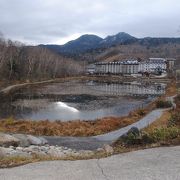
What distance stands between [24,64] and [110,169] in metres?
112

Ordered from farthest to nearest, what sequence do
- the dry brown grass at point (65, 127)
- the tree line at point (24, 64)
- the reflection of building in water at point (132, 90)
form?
the tree line at point (24, 64)
the reflection of building in water at point (132, 90)
the dry brown grass at point (65, 127)

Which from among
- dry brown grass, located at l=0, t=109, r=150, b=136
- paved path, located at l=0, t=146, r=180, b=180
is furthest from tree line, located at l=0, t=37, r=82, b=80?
paved path, located at l=0, t=146, r=180, b=180

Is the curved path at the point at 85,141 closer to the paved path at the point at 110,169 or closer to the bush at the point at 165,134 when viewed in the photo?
the bush at the point at 165,134

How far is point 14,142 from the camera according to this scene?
20.5 metres

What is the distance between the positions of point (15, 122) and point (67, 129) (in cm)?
555

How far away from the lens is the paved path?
8.93 metres

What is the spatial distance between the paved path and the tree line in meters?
94.3

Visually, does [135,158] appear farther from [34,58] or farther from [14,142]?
[34,58]

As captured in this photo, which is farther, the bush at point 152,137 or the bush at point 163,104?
the bush at point 163,104

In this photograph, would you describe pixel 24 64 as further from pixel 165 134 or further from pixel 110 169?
pixel 110 169

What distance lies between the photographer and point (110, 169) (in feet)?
31.6

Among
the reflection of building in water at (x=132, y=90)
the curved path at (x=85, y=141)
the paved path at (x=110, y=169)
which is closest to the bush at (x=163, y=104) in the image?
the curved path at (x=85, y=141)

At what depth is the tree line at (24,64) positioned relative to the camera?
348 ft

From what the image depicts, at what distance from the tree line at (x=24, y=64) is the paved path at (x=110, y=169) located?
3713 inches
